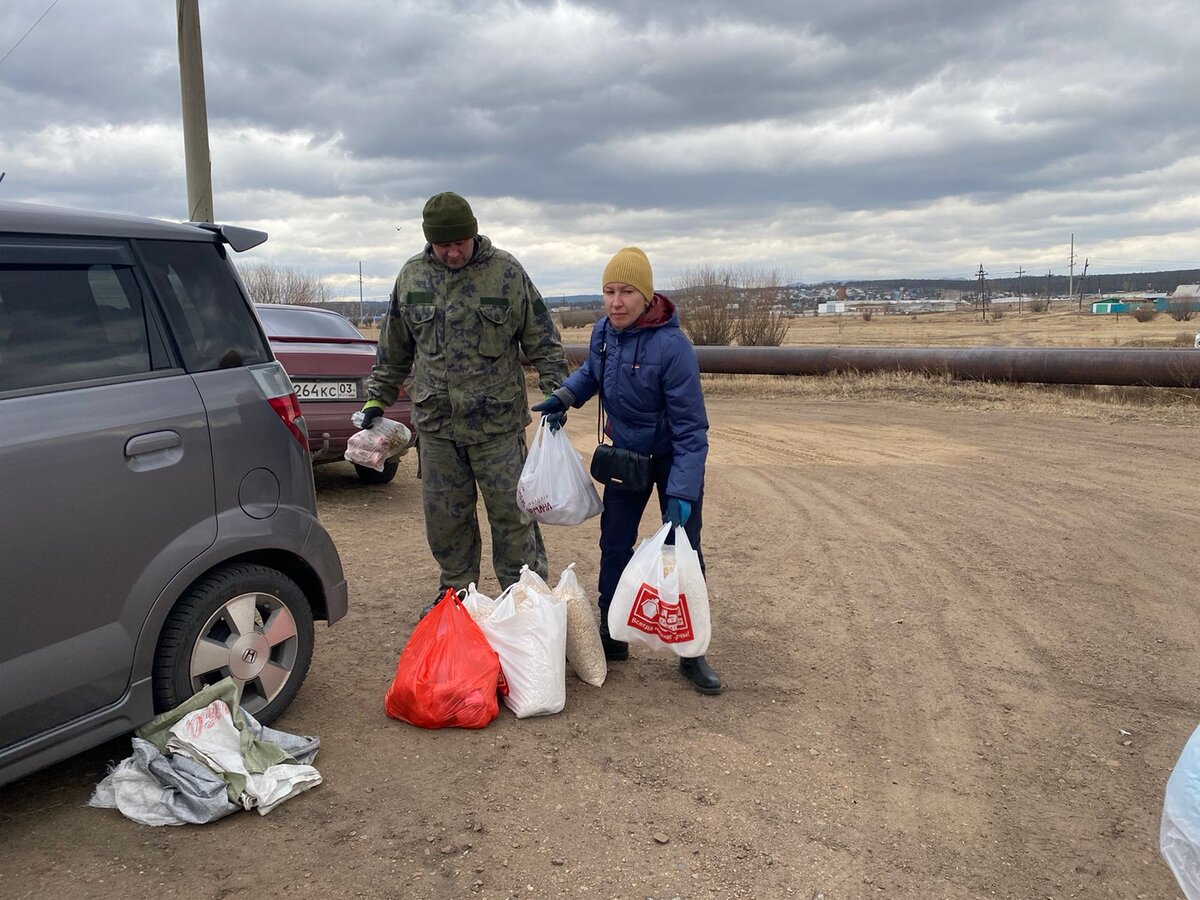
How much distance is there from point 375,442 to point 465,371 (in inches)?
21.7

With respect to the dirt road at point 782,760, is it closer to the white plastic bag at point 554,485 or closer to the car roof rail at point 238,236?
the white plastic bag at point 554,485

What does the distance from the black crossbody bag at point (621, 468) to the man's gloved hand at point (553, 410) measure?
11.0 inches

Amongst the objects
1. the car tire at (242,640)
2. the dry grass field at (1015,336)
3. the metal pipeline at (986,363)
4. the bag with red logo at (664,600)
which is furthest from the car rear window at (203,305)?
the dry grass field at (1015,336)

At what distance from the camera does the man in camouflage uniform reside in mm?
4297

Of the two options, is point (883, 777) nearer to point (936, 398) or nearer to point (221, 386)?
point (221, 386)

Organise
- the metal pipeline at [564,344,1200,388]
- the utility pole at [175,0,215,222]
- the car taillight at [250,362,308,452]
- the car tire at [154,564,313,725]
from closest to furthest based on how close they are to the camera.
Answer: the car tire at [154,564,313,725], the car taillight at [250,362,308,452], the utility pole at [175,0,215,222], the metal pipeline at [564,344,1200,388]

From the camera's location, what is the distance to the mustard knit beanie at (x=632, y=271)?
12.9ft

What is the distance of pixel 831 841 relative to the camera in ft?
9.52

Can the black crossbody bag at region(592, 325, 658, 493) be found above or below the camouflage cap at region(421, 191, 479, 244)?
below

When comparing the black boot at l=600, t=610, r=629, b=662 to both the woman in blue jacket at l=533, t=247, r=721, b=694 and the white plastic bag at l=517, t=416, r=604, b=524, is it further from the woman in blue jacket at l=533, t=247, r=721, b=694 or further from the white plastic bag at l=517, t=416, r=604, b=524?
the white plastic bag at l=517, t=416, r=604, b=524

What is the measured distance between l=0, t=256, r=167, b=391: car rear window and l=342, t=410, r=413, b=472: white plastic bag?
130 cm

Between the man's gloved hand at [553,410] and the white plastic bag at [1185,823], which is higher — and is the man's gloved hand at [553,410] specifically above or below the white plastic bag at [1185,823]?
above

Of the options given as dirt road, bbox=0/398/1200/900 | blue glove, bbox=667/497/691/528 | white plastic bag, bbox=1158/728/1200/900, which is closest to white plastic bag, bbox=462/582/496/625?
dirt road, bbox=0/398/1200/900

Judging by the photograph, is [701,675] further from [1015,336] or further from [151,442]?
[1015,336]
